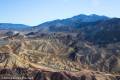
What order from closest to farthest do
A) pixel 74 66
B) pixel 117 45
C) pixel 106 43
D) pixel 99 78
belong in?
pixel 99 78
pixel 74 66
pixel 117 45
pixel 106 43

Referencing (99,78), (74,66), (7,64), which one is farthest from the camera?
(74,66)

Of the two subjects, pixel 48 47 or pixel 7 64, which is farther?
pixel 48 47

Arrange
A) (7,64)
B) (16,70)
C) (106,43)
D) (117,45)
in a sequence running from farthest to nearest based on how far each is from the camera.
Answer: (106,43), (117,45), (7,64), (16,70)

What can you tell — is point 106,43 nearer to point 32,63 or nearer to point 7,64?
point 32,63

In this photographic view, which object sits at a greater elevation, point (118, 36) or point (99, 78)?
point (118, 36)

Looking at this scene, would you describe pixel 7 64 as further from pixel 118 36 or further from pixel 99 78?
pixel 118 36

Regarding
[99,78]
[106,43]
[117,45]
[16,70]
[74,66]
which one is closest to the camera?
[99,78]

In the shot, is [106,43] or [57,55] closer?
[57,55]

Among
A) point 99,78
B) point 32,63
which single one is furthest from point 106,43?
point 99,78

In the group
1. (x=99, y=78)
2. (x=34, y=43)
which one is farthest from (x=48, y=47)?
(x=99, y=78)
